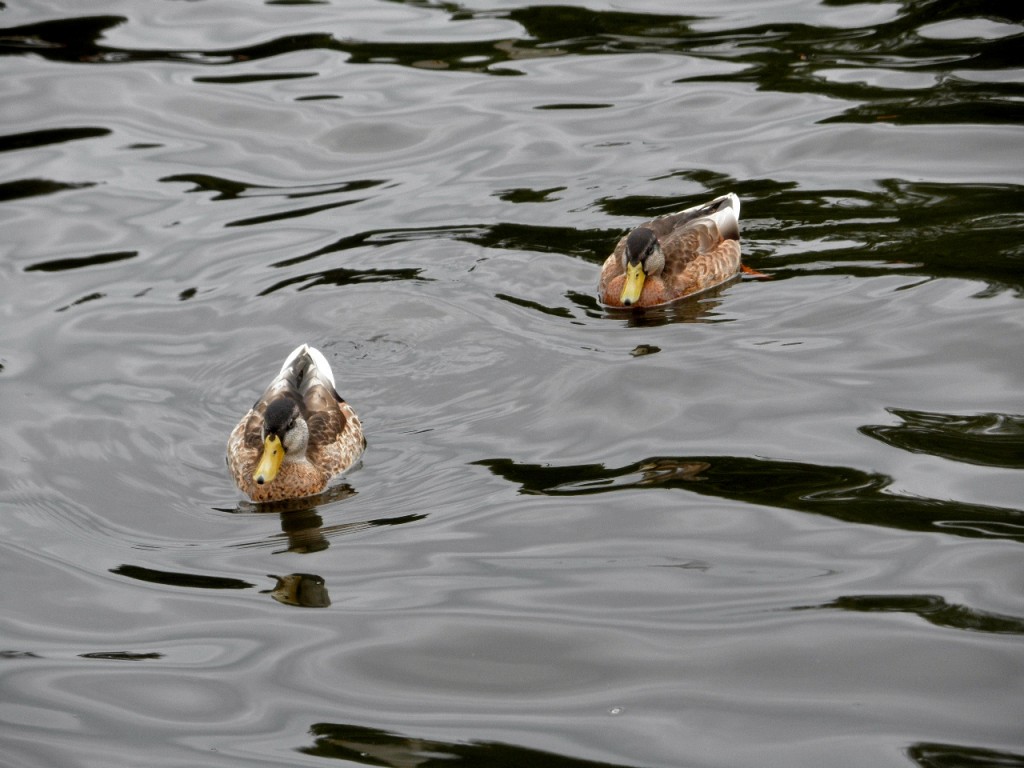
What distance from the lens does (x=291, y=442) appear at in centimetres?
964

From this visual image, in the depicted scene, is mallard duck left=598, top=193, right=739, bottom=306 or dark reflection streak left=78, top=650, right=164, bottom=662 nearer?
dark reflection streak left=78, top=650, right=164, bottom=662

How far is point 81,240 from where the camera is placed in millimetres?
14023

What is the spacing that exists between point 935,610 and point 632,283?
512cm

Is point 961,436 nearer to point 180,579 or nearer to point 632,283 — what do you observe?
point 632,283

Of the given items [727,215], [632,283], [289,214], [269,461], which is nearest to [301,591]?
[269,461]

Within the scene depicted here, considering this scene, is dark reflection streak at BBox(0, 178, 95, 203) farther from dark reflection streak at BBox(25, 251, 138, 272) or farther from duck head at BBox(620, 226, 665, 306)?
duck head at BBox(620, 226, 665, 306)

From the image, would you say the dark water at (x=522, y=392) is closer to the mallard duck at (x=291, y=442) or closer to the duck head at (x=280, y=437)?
the mallard duck at (x=291, y=442)

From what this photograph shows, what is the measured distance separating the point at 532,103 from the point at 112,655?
1044 centimetres

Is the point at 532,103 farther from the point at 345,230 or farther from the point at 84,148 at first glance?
the point at 84,148

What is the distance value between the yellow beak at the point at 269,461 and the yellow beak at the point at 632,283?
378 centimetres

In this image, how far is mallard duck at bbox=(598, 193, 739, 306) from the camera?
471 inches

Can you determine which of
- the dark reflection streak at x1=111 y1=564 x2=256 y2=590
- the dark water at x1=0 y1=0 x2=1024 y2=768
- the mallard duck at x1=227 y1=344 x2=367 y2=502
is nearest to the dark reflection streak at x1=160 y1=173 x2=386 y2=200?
the dark water at x1=0 y1=0 x2=1024 y2=768

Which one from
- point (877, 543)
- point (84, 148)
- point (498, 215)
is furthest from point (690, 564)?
point (84, 148)

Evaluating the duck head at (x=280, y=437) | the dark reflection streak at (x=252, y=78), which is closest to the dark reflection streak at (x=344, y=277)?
the duck head at (x=280, y=437)
